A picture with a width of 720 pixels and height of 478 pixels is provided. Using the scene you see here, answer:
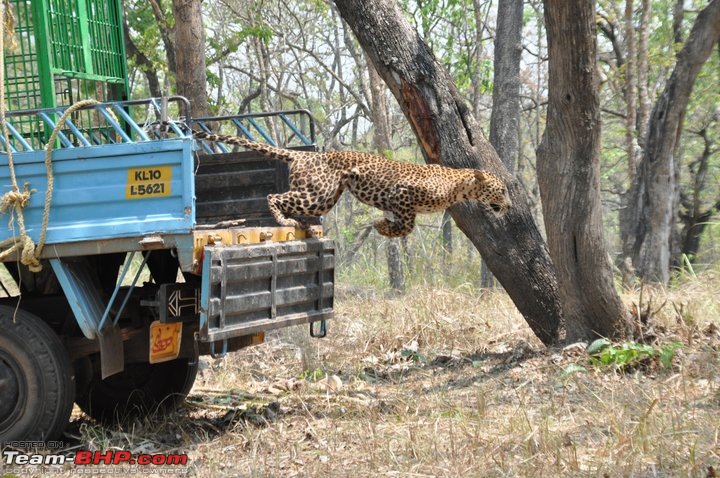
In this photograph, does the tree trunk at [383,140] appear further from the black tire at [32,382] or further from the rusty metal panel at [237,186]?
the black tire at [32,382]

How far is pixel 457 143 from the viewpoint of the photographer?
7.28 metres

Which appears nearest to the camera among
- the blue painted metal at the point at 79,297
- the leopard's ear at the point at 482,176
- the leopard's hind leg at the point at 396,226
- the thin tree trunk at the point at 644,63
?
the blue painted metal at the point at 79,297

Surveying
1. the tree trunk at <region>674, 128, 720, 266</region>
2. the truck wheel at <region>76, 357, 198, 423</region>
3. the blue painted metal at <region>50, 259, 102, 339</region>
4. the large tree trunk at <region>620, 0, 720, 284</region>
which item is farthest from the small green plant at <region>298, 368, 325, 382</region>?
the tree trunk at <region>674, 128, 720, 266</region>

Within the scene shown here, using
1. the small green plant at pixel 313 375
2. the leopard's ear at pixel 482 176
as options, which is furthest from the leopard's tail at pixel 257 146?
the small green plant at pixel 313 375

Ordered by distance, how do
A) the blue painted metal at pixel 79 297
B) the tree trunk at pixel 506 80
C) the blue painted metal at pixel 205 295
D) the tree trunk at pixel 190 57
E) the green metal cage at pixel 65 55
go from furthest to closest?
the tree trunk at pixel 506 80 < the tree trunk at pixel 190 57 < the green metal cage at pixel 65 55 < the blue painted metal at pixel 79 297 < the blue painted metal at pixel 205 295

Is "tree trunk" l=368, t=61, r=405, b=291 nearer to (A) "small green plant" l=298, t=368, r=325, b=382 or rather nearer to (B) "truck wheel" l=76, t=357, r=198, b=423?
(A) "small green plant" l=298, t=368, r=325, b=382

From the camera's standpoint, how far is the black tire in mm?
5109

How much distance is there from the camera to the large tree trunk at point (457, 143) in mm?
7078

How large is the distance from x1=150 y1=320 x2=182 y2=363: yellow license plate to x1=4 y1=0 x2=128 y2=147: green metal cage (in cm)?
175

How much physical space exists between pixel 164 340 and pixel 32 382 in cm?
82

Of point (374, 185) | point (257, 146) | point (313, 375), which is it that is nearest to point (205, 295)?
point (257, 146)

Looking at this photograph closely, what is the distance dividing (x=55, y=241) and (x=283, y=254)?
54.7 inches

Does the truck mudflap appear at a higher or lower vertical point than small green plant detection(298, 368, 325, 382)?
higher

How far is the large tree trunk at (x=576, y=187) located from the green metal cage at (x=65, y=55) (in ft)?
11.2
